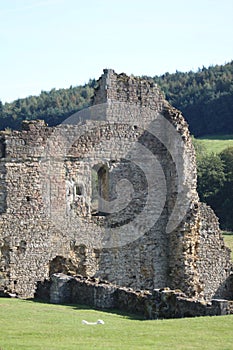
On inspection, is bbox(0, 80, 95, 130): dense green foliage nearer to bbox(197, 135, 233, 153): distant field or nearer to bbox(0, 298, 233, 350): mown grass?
bbox(197, 135, 233, 153): distant field

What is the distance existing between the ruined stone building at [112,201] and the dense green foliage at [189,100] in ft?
191

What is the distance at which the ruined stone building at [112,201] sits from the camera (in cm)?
3022

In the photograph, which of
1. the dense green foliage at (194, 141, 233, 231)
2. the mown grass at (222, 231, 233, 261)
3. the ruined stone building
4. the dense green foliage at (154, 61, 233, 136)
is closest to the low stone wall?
the ruined stone building

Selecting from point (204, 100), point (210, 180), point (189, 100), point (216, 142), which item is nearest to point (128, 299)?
point (210, 180)

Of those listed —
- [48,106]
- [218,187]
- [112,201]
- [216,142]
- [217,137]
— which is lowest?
[112,201]

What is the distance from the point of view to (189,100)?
119938 millimetres

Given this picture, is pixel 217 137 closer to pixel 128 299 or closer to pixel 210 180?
pixel 210 180

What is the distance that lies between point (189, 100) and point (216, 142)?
43.1ft

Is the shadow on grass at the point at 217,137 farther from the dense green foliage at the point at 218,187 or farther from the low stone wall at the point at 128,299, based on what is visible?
the low stone wall at the point at 128,299

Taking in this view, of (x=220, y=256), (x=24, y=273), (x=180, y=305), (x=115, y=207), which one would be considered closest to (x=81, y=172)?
(x=115, y=207)

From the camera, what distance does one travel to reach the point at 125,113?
1296 inches

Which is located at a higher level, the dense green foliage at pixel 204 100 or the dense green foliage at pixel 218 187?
the dense green foliage at pixel 204 100

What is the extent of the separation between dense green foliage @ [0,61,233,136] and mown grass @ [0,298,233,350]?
230ft

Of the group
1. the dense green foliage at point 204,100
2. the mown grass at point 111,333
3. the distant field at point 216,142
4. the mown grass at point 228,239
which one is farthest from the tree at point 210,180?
the mown grass at point 111,333
